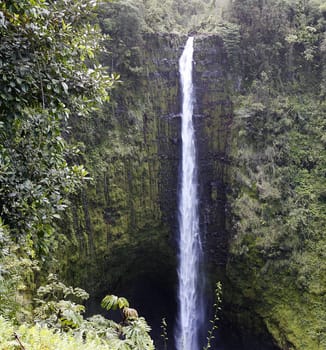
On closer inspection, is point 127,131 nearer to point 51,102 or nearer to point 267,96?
point 267,96

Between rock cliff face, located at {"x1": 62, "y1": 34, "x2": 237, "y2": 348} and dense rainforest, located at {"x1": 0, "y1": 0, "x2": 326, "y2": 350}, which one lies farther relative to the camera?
rock cliff face, located at {"x1": 62, "y1": 34, "x2": 237, "y2": 348}

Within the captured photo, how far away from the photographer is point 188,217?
1203 cm

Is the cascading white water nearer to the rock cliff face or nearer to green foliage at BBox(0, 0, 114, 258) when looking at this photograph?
the rock cliff face

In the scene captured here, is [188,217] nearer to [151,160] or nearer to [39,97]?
[151,160]

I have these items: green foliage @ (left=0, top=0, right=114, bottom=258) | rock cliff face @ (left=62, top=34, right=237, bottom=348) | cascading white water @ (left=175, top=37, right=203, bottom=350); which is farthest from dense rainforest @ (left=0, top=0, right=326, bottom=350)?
green foliage @ (left=0, top=0, right=114, bottom=258)

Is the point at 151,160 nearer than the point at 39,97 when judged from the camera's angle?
No

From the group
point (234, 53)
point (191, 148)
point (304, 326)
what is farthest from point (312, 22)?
point (304, 326)

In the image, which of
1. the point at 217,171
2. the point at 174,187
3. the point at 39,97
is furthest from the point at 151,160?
the point at 39,97

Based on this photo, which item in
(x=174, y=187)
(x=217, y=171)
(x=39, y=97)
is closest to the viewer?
(x=39, y=97)

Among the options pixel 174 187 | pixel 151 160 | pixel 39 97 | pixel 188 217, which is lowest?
pixel 188 217

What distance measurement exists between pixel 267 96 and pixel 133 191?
572 centimetres

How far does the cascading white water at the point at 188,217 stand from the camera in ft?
39.0

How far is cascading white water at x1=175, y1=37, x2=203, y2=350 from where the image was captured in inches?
468

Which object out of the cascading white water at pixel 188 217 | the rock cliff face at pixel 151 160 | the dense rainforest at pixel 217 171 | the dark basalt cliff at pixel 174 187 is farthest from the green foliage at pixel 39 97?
the cascading white water at pixel 188 217
